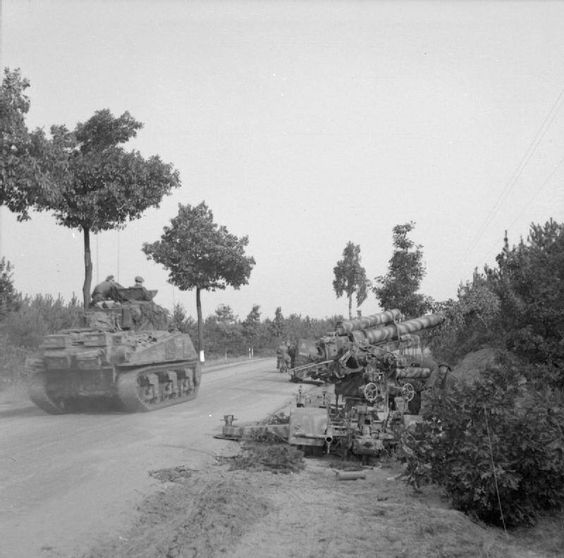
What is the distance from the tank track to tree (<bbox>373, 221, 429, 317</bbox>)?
6.56 meters

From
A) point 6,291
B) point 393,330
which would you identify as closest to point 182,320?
point 6,291

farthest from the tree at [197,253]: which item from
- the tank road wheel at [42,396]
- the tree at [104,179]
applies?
the tank road wheel at [42,396]

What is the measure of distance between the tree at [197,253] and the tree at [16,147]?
1470cm

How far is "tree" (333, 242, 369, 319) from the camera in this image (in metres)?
47.2

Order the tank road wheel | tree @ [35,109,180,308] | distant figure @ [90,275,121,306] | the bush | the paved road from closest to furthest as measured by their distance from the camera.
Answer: the paved road → the bush → the tank road wheel → distant figure @ [90,275,121,306] → tree @ [35,109,180,308]

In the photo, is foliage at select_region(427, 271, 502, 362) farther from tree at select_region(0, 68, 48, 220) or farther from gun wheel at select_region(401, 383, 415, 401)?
tree at select_region(0, 68, 48, 220)

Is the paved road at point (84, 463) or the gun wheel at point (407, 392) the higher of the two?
the gun wheel at point (407, 392)

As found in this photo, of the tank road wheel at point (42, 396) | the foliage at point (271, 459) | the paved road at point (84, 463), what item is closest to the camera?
the paved road at point (84, 463)

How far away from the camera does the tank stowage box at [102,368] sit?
12560 millimetres

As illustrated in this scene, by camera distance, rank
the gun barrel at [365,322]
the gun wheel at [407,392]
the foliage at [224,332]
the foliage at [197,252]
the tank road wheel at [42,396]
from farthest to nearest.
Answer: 1. the foliage at [224,332]
2. the foliage at [197,252]
3. the tank road wheel at [42,396]
4. the gun barrel at [365,322]
5. the gun wheel at [407,392]

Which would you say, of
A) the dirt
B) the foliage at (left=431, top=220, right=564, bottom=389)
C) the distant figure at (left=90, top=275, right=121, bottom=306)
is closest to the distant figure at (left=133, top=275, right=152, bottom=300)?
the distant figure at (left=90, top=275, right=121, bottom=306)

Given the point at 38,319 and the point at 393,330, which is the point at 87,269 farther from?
the point at 393,330

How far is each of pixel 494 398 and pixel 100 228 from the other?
48.1 feet

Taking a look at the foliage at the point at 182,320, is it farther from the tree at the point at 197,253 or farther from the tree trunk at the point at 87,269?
the tree trunk at the point at 87,269
